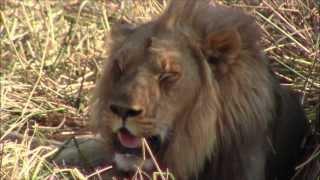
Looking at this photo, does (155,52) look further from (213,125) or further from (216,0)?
(216,0)

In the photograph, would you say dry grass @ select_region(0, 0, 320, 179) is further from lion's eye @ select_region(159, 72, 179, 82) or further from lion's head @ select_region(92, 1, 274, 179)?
lion's eye @ select_region(159, 72, 179, 82)

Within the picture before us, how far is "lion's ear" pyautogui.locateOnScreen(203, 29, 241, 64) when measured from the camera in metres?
3.79

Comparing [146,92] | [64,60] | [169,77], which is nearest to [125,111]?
[146,92]

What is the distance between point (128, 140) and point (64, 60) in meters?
2.55

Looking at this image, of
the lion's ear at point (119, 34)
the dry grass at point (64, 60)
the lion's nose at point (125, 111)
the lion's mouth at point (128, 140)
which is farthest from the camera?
the dry grass at point (64, 60)

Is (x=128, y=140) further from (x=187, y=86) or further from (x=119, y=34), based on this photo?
(x=119, y=34)

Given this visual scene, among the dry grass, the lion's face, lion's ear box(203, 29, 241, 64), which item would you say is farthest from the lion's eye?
the dry grass

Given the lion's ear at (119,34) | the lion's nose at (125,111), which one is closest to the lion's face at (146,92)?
the lion's nose at (125,111)

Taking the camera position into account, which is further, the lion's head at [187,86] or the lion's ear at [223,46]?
the lion's ear at [223,46]

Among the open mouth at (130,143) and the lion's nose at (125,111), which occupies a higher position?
the lion's nose at (125,111)

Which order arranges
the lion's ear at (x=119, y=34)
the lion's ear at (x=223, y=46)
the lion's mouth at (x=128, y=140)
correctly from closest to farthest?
the lion's mouth at (x=128, y=140), the lion's ear at (x=223, y=46), the lion's ear at (x=119, y=34)

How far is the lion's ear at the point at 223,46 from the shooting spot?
3785 millimetres

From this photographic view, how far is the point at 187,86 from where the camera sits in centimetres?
374

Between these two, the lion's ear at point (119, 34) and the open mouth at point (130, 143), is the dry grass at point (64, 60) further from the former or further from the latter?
the lion's ear at point (119, 34)
